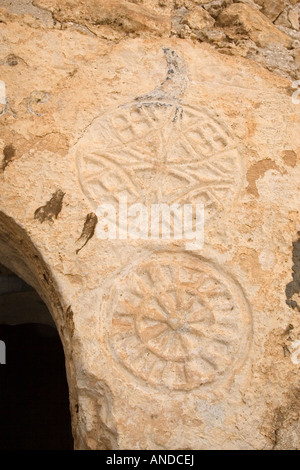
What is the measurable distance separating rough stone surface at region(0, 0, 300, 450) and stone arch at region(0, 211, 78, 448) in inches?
0.6

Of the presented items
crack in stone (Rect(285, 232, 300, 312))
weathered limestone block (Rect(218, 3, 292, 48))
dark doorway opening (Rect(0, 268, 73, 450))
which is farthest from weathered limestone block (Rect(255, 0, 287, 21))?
dark doorway opening (Rect(0, 268, 73, 450))

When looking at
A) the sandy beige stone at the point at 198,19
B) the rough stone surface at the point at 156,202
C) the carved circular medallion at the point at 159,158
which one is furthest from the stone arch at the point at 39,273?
the sandy beige stone at the point at 198,19

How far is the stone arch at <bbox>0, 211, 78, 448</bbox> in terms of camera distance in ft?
6.08

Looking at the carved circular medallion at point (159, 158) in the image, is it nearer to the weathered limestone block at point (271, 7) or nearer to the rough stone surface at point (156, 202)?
the rough stone surface at point (156, 202)

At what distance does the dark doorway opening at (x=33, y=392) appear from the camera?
4172mm

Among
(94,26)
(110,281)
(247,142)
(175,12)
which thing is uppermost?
(175,12)

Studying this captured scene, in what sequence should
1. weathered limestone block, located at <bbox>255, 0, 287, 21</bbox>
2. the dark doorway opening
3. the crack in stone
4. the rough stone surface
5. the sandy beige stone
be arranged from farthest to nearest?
the dark doorway opening, weathered limestone block, located at <bbox>255, 0, 287, 21</bbox>, the sandy beige stone, the crack in stone, the rough stone surface

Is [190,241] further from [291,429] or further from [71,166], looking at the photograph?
[291,429]

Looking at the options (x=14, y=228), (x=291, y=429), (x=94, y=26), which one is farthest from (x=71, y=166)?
(x=291, y=429)

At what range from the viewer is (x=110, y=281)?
6.16 ft

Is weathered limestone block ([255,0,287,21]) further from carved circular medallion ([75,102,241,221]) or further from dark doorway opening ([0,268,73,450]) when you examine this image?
dark doorway opening ([0,268,73,450])

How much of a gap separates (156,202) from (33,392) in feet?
9.27

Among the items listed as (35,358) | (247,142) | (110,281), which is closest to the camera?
(110,281)
